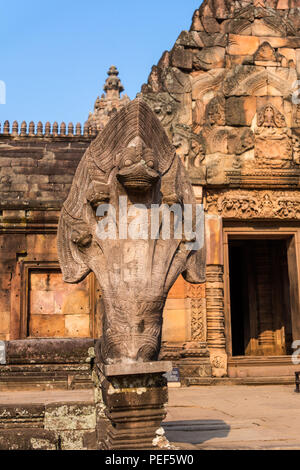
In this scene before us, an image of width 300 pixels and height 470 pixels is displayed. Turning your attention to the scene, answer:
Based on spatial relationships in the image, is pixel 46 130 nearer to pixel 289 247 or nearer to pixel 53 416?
pixel 289 247

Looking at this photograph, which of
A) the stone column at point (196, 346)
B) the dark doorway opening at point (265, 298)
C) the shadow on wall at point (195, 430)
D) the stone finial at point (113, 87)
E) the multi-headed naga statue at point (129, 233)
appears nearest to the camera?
the multi-headed naga statue at point (129, 233)

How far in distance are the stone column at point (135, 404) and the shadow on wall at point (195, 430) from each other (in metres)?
0.70

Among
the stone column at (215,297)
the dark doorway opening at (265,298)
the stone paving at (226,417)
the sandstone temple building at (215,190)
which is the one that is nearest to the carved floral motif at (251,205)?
the sandstone temple building at (215,190)

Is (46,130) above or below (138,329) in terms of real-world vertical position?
above

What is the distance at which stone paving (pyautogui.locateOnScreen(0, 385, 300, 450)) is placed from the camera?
12.1 feet

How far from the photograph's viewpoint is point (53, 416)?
3.45m

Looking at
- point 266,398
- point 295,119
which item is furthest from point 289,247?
point 266,398

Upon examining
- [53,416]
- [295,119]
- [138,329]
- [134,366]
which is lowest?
[53,416]

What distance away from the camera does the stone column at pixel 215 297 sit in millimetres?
8906

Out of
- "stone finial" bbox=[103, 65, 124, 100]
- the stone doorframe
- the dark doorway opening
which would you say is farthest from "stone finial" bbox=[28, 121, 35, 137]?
"stone finial" bbox=[103, 65, 124, 100]

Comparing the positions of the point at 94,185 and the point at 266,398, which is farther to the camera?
the point at 266,398

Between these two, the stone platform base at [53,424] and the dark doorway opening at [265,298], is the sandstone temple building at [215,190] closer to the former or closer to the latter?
the dark doorway opening at [265,298]

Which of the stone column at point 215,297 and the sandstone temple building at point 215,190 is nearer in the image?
the stone column at point 215,297
